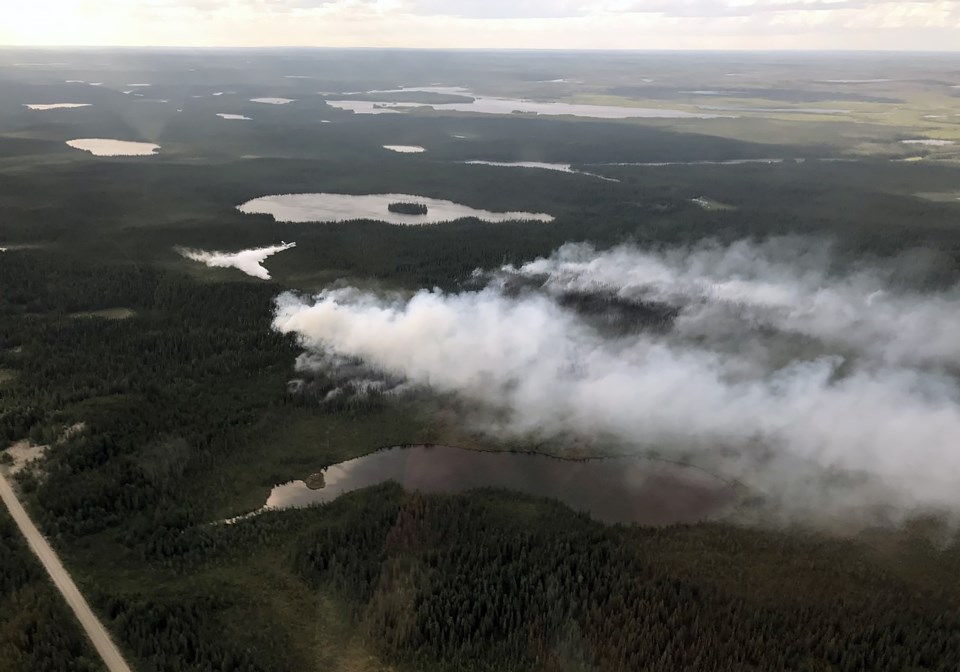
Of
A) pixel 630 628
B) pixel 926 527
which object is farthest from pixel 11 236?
pixel 926 527

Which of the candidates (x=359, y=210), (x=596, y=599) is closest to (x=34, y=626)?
(x=596, y=599)

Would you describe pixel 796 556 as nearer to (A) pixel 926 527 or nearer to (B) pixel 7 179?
(A) pixel 926 527

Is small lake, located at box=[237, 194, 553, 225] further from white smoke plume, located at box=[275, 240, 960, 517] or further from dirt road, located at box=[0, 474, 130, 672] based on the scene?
dirt road, located at box=[0, 474, 130, 672]

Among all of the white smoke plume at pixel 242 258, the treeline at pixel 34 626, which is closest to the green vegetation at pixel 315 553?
the treeline at pixel 34 626

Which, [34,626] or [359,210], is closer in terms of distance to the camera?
[34,626]

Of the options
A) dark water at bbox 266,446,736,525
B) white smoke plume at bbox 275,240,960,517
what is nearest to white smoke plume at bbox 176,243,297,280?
white smoke plume at bbox 275,240,960,517

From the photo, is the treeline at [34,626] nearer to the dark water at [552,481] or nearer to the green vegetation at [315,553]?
the green vegetation at [315,553]

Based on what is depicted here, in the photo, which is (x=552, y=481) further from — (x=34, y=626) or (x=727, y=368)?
(x=34, y=626)
